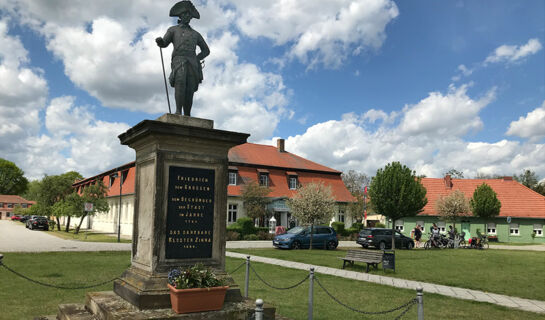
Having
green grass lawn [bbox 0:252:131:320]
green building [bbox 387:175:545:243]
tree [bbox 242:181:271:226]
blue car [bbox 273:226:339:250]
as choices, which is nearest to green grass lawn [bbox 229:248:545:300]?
blue car [bbox 273:226:339:250]

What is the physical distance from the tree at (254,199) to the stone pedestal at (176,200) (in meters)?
29.1

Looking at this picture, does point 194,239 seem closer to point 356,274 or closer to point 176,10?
point 176,10

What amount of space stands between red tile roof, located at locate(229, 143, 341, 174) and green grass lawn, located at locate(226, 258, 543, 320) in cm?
2660

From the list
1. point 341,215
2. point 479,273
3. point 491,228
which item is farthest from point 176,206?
point 491,228

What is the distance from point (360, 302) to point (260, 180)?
2977 centimetres

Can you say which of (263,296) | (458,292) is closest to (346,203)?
(458,292)

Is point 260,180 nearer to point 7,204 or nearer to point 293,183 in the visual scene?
point 293,183

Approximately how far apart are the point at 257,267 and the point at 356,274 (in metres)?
3.53

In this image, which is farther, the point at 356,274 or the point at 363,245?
the point at 363,245

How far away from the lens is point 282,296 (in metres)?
9.79

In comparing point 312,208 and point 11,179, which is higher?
point 11,179

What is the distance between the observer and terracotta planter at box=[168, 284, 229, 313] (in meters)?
5.32

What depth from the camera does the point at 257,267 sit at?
48.8 feet

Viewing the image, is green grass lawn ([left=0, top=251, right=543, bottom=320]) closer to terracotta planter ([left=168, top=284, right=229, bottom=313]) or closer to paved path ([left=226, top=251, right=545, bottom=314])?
paved path ([left=226, top=251, right=545, bottom=314])
